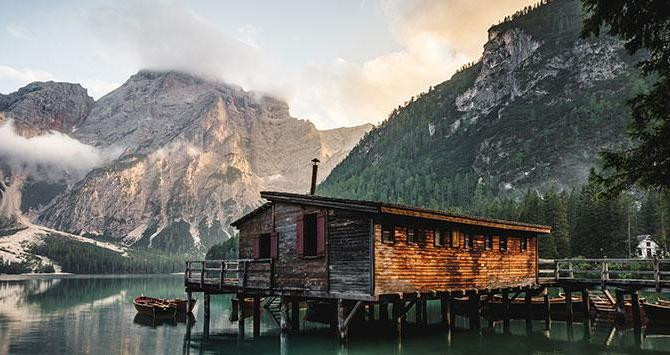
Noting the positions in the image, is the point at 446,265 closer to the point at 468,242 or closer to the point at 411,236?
the point at 468,242

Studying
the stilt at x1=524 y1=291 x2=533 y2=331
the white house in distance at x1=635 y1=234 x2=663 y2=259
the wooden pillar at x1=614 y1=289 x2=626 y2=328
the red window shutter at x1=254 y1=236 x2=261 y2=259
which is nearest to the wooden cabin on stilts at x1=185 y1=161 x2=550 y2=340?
the red window shutter at x1=254 y1=236 x2=261 y2=259

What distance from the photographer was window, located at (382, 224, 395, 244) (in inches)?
1013

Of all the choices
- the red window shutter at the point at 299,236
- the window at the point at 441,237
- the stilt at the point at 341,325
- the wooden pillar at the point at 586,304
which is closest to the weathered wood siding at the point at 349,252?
the stilt at the point at 341,325

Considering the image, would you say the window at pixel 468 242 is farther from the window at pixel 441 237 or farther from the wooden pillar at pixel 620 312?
the wooden pillar at pixel 620 312

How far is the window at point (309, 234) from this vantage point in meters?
28.7

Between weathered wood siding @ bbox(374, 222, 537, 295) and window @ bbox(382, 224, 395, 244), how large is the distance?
0.73 ft

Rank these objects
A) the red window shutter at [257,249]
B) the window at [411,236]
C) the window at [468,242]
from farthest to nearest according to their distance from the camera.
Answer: the red window shutter at [257,249] → the window at [468,242] → the window at [411,236]

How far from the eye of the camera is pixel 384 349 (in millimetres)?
27734

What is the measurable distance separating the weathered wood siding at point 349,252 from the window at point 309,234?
1.76m

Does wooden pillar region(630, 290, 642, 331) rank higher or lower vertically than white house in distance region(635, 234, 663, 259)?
lower

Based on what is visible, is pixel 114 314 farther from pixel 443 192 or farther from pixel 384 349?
pixel 443 192

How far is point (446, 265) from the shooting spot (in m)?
29.1

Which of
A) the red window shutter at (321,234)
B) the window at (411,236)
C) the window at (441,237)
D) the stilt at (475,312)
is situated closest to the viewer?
the window at (411,236)

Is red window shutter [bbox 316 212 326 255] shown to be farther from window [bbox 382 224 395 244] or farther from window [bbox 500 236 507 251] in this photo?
window [bbox 500 236 507 251]
